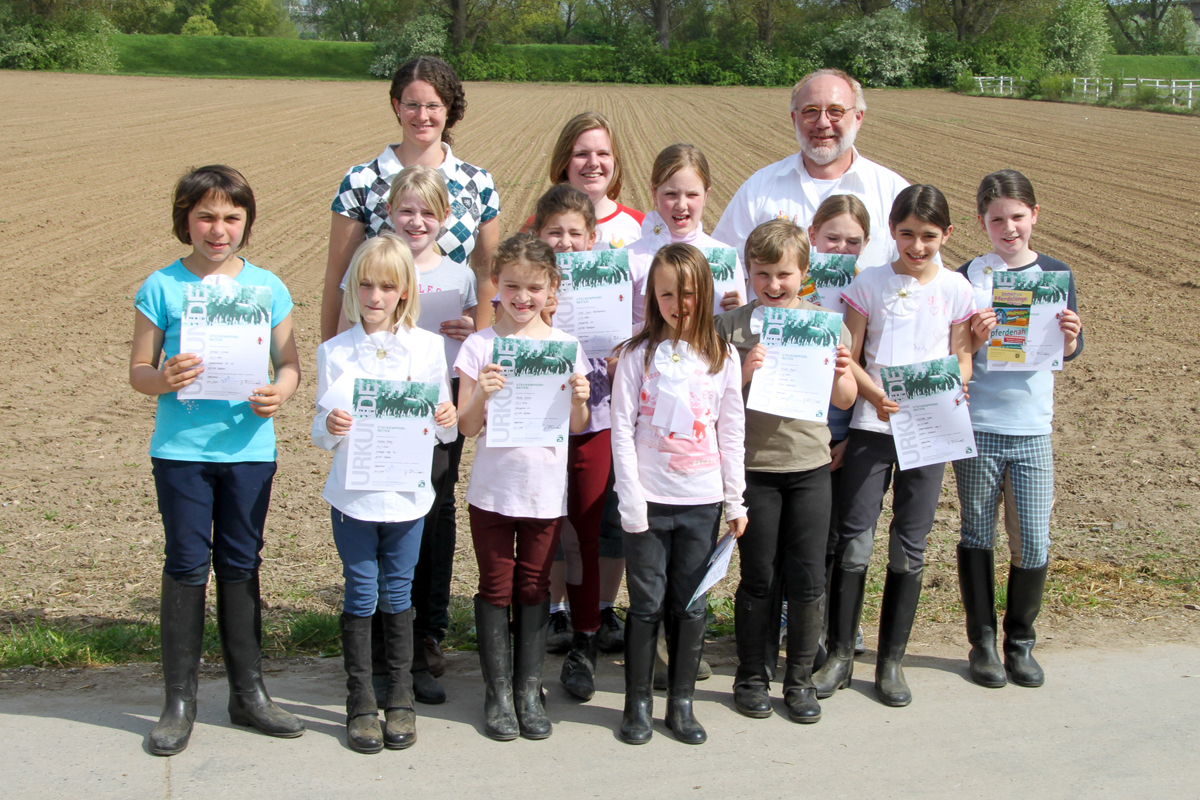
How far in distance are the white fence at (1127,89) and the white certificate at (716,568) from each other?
3922cm

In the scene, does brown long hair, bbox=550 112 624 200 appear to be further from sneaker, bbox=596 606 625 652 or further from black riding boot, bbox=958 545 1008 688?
black riding boot, bbox=958 545 1008 688

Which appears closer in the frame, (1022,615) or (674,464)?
(674,464)

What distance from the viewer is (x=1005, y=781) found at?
3289mm

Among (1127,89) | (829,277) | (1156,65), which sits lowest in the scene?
(829,277)

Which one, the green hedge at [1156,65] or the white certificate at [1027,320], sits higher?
the green hedge at [1156,65]

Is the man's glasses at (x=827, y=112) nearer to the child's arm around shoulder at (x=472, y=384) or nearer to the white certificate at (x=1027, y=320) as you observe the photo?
the white certificate at (x=1027, y=320)

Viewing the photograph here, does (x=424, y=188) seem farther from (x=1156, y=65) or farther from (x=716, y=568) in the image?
(x=1156, y=65)

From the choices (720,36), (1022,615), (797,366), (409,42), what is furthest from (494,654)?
(720,36)

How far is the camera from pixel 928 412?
3.86 m

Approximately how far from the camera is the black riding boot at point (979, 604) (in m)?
4.11

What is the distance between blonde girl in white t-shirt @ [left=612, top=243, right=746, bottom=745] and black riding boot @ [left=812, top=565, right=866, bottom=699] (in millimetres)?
637

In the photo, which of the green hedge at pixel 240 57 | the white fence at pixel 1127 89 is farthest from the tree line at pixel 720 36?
the white fence at pixel 1127 89

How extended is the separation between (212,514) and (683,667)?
5.84 feet

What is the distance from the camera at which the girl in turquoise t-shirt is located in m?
3.50
